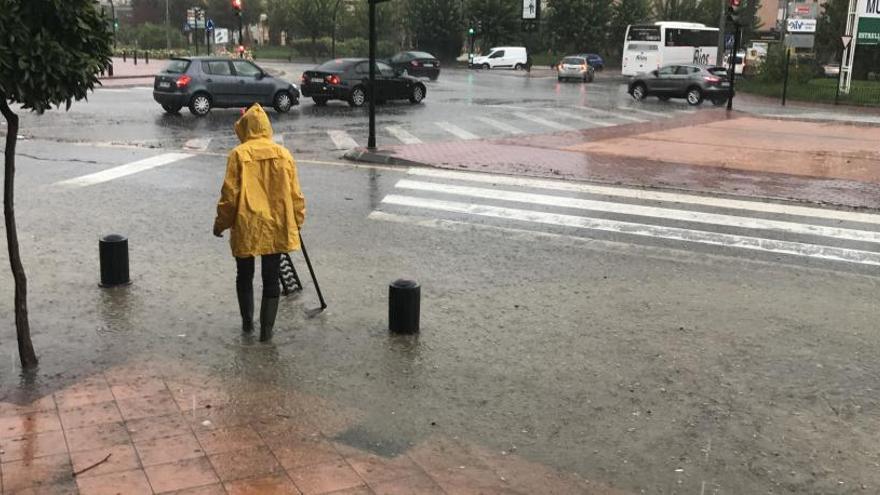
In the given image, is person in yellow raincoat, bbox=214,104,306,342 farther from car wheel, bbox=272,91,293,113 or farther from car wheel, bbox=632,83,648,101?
car wheel, bbox=632,83,648,101

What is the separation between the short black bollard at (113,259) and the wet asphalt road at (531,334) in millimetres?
163

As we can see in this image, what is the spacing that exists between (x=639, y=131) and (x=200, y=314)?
16223mm

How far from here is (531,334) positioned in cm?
646

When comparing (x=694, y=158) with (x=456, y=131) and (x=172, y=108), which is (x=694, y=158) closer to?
(x=456, y=131)

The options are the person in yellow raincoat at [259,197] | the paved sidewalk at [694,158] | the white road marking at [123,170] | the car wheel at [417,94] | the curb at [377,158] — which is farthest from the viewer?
the car wheel at [417,94]

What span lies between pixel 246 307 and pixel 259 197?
3.05ft

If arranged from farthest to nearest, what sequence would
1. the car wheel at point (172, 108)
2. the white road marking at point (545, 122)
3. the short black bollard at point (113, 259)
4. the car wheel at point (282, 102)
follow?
the car wheel at point (282, 102) → the car wheel at point (172, 108) → the white road marking at point (545, 122) → the short black bollard at point (113, 259)

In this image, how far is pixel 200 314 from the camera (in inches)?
263

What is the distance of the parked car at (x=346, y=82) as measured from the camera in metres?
25.6

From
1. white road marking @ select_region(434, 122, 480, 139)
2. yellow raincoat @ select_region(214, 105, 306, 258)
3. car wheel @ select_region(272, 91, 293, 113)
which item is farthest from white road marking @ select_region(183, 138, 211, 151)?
yellow raincoat @ select_region(214, 105, 306, 258)

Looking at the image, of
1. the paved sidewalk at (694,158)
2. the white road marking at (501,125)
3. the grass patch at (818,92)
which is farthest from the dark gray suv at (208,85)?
the grass patch at (818,92)

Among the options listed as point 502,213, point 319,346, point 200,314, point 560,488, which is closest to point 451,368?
point 319,346

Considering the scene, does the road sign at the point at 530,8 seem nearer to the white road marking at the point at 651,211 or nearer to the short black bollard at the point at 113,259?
the white road marking at the point at 651,211

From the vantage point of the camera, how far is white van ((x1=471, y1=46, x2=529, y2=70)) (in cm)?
6362
